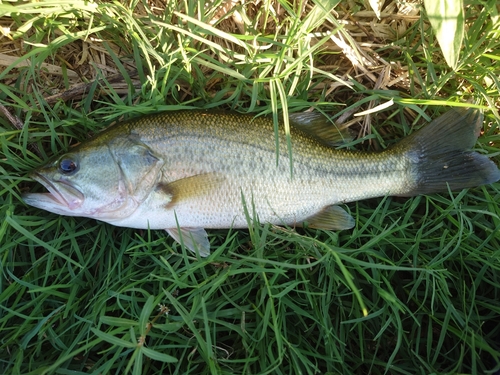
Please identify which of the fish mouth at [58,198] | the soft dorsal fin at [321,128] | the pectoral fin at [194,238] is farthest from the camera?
the soft dorsal fin at [321,128]

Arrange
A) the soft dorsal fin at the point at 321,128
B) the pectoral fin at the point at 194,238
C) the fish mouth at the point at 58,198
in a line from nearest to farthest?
the fish mouth at the point at 58,198 < the pectoral fin at the point at 194,238 < the soft dorsal fin at the point at 321,128

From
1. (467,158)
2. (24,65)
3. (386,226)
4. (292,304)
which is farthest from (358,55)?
(24,65)

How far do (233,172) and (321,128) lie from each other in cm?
75

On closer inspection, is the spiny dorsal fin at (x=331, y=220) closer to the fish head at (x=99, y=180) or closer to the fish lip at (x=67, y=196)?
the fish head at (x=99, y=180)

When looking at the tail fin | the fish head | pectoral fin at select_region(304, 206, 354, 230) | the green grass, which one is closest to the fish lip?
the fish head

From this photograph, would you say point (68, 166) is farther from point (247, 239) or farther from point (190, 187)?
point (247, 239)

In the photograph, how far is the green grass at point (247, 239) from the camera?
7.98 feet

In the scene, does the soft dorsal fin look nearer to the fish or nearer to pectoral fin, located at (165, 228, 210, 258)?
the fish

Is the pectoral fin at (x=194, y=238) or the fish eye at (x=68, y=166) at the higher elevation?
the fish eye at (x=68, y=166)

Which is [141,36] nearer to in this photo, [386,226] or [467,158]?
[386,226]

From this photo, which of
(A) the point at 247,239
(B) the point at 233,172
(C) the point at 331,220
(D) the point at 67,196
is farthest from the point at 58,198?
(C) the point at 331,220

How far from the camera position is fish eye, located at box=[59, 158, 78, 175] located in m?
2.43

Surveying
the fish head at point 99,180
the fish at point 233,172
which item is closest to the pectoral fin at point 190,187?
the fish at point 233,172

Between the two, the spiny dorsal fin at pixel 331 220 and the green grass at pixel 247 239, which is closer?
the green grass at pixel 247 239
